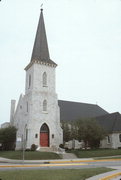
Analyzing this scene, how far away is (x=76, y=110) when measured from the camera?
5062 cm

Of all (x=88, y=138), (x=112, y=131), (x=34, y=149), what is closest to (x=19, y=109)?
(x=34, y=149)

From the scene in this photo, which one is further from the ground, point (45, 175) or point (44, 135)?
point (44, 135)

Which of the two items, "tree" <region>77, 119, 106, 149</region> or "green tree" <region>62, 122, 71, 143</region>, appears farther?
"green tree" <region>62, 122, 71, 143</region>

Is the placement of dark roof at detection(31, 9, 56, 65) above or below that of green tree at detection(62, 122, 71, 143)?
above

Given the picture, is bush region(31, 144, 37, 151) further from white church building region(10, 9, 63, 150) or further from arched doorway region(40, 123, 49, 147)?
arched doorway region(40, 123, 49, 147)

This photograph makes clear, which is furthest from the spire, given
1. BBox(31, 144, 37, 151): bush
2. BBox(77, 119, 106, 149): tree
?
BBox(31, 144, 37, 151): bush

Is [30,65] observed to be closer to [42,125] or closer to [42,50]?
[42,50]

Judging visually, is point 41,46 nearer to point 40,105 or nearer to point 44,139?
point 40,105

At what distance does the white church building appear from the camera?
35094mm

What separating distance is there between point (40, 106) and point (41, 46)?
1217 cm

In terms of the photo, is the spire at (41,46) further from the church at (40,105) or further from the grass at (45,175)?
the grass at (45,175)

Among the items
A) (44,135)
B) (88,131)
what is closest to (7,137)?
(44,135)

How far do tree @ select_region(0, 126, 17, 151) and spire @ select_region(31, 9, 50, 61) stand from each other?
13.5 m

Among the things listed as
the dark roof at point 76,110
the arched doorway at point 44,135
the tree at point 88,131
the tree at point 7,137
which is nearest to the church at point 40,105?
the arched doorway at point 44,135
